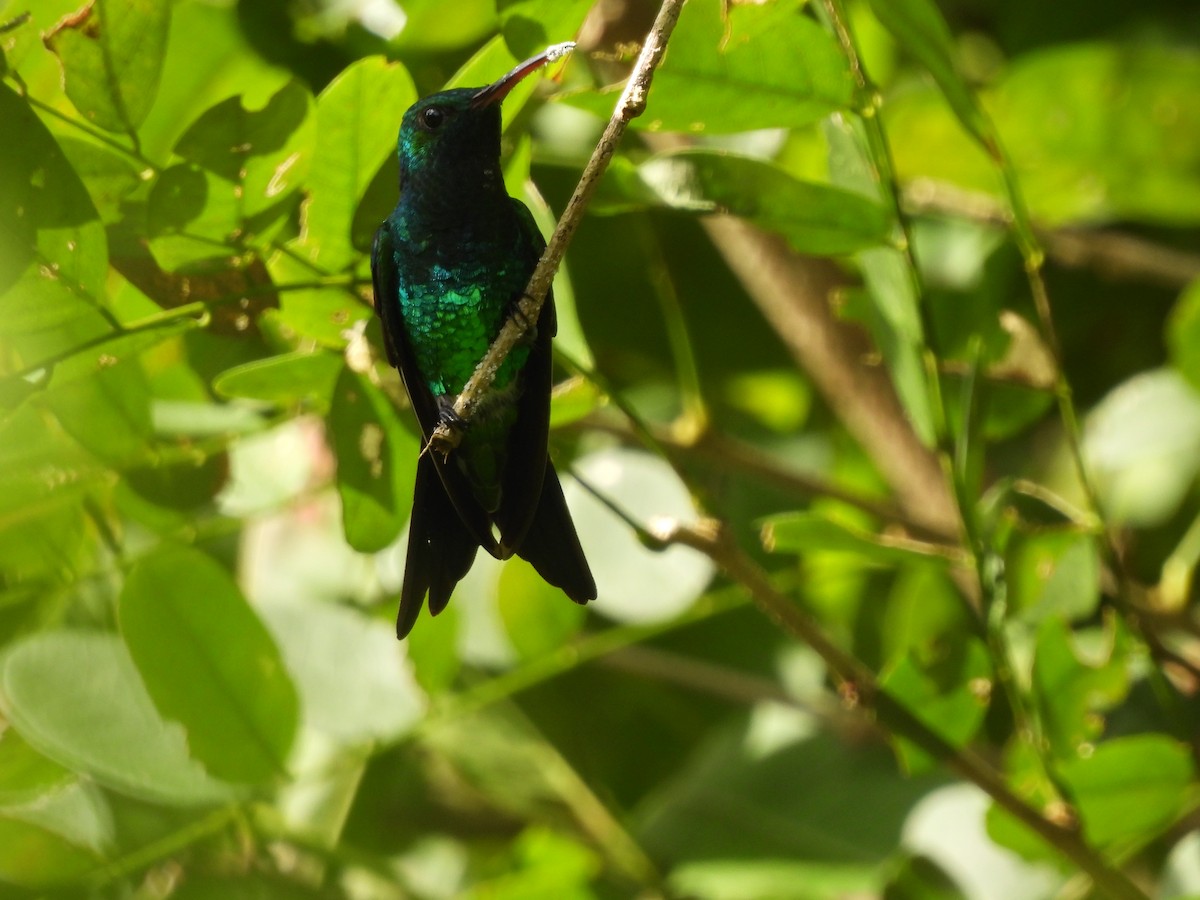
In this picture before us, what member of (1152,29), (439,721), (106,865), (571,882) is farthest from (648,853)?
(1152,29)

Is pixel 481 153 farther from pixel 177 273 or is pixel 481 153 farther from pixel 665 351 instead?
pixel 665 351

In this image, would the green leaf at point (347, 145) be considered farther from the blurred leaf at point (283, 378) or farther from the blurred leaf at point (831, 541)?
the blurred leaf at point (831, 541)

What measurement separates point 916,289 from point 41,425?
1.04m

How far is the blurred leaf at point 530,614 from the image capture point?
1982mm

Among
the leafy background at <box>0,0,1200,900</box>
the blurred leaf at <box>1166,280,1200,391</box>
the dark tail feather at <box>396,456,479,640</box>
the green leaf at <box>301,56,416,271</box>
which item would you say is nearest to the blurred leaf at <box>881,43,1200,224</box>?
the leafy background at <box>0,0,1200,900</box>

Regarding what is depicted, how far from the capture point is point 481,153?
142cm

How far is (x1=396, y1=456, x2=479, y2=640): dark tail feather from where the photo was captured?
1192mm

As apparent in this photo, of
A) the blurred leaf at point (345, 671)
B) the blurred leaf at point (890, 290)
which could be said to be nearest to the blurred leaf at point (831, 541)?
the blurred leaf at point (890, 290)

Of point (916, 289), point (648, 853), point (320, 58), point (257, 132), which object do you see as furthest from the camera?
point (648, 853)

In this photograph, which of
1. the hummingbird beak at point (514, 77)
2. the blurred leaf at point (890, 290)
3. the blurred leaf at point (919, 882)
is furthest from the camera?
the blurred leaf at point (919, 882)

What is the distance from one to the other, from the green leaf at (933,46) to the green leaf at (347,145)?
0.48 m

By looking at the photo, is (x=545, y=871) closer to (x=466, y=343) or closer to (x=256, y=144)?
(x=466, y=343)

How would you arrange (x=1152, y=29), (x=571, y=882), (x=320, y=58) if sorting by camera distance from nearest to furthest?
1. (x=571, y=882)
2. (x=320, y=58)
3. (x=1152, y=29)

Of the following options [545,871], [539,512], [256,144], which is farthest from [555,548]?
[545,871]
